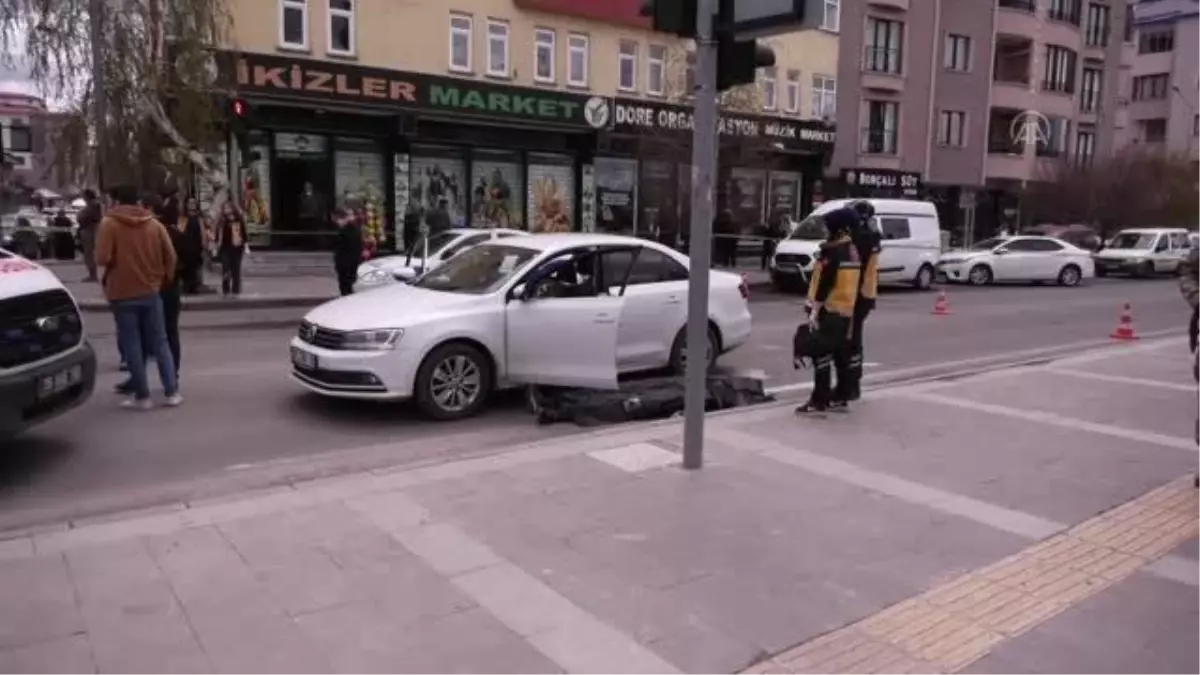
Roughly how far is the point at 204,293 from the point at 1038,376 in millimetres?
13894

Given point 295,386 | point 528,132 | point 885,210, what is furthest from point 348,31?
point 295,386

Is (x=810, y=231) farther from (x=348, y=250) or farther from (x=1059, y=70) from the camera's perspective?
(x=1059, y=70)

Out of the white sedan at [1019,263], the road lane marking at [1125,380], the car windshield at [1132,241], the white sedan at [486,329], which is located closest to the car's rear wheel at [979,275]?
the white sedan at [1019,263]

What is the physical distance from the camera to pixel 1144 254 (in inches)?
1312

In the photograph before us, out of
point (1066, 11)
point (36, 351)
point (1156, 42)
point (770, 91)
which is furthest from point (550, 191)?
point (1156, 42)

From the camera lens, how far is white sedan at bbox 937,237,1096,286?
27859mm

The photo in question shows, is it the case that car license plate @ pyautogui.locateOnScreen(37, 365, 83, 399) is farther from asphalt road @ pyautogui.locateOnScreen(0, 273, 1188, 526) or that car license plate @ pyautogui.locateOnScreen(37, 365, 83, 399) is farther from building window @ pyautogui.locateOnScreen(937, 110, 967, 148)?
building window @ pyautogui.locateOnScreen(937, 110, 967, 148)

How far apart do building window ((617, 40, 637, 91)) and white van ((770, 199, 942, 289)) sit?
8544 mm

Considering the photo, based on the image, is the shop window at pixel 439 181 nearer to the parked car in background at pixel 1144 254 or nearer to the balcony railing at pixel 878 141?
the balcony railing at pixel 878 141

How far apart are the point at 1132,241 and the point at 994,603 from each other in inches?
1369

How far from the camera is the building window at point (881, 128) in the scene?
126ft

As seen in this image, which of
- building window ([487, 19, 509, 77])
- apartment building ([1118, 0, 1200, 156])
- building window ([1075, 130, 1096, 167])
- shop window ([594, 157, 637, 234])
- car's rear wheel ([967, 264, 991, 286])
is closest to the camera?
building window ([487, 19, 509, 77])

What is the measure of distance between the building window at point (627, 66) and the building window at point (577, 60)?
1346mm

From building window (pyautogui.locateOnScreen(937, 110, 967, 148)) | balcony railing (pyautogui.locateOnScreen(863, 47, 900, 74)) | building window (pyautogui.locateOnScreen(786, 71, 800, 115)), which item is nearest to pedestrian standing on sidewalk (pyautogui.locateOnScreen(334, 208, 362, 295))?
building window (pyautogui.locateOnScreen(786, 71, 800, 115))
